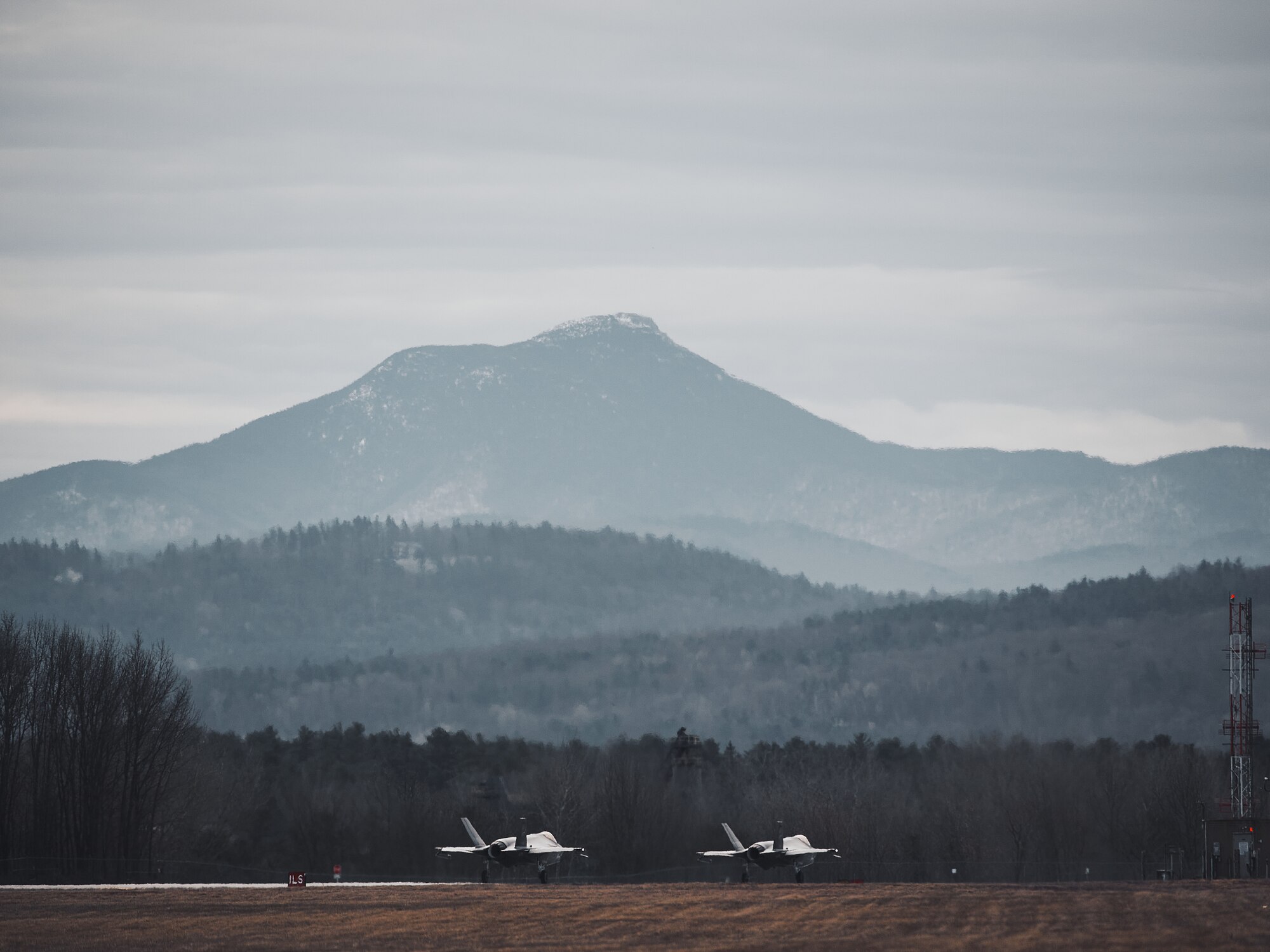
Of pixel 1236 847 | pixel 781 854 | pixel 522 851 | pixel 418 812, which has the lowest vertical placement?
pixel 1236 847

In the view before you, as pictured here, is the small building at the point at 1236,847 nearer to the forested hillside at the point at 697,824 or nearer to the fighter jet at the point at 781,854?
the forested hillside at the point at 697,824

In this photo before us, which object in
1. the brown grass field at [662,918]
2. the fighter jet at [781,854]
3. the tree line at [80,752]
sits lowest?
the brown grass field at [662,918]

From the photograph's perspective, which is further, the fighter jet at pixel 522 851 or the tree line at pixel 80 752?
the tree line at pixel 80 752

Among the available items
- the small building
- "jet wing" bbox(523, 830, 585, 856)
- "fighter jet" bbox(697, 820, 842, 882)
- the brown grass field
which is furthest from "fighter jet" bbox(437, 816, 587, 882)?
the small building

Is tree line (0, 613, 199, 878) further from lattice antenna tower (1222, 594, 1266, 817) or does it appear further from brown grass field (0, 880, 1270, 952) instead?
lattice antenna tower (1222, 594, 1266, 817)

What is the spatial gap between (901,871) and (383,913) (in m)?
69.5

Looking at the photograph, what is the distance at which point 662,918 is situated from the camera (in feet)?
256

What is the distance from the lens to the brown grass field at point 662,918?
67.4 meters

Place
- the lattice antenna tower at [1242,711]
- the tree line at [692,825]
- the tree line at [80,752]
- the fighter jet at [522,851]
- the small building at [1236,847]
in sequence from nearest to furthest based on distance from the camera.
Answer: the fighter jet at [522,851] < the small building at [1236,847] < the lattice antenna tower at [1242,711] < the tree line at [80,752] < the tree line at [692,825]

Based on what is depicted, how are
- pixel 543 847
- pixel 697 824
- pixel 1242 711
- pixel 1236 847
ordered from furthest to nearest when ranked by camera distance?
pixel 697 824
pixel 1242 711
pixel 1236 847
pixel 543 847

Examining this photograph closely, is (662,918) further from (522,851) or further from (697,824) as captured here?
(697,824)

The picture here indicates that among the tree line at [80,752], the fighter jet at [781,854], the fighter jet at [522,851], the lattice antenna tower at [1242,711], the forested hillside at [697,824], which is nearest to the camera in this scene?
the fighter jet at [781,854]

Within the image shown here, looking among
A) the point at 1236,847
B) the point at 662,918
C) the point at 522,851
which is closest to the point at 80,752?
the point at 522,851

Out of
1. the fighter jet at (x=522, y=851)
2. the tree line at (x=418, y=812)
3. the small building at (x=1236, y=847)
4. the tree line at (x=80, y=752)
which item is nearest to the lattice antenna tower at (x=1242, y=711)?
the small building at (x=1236, y=847)
